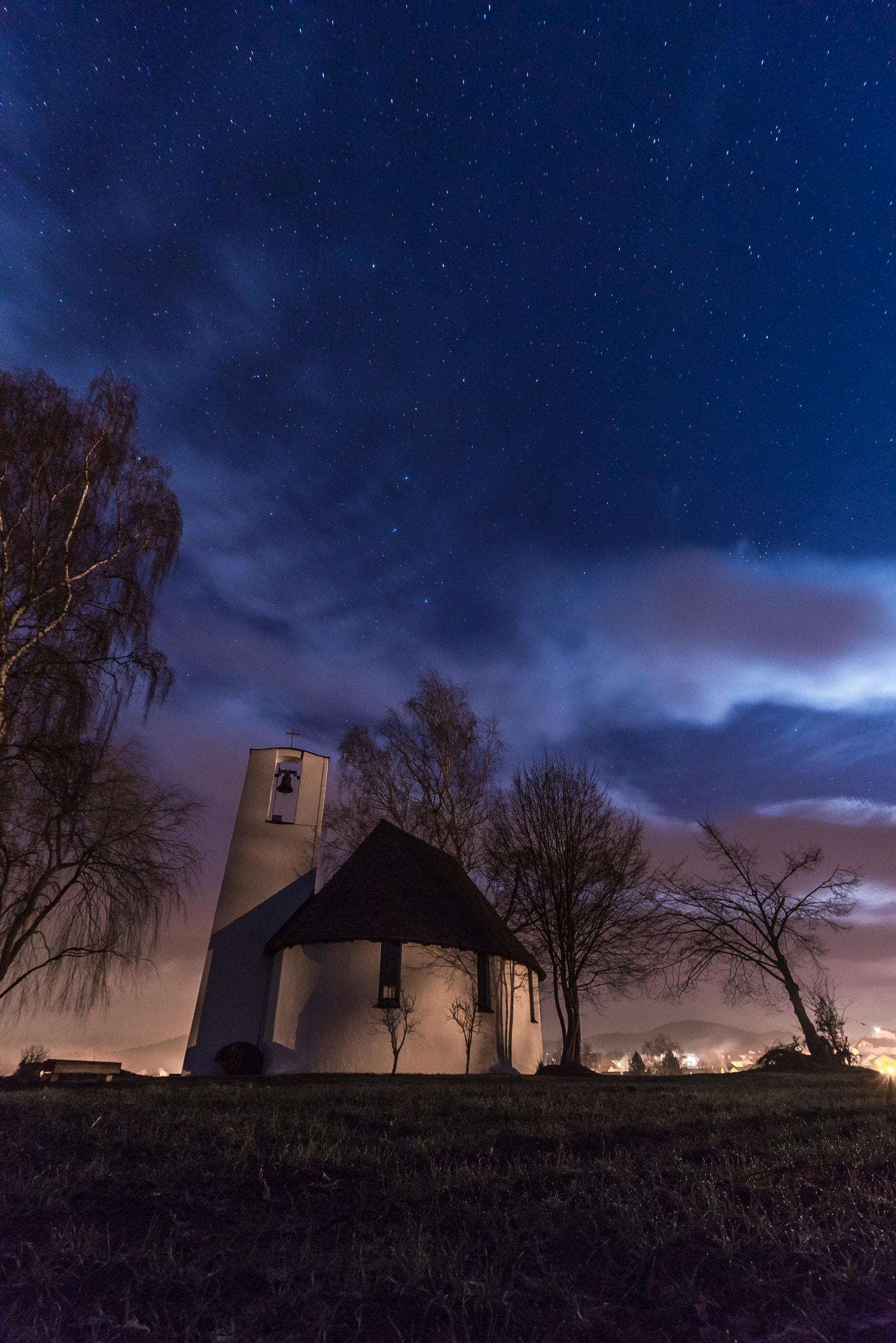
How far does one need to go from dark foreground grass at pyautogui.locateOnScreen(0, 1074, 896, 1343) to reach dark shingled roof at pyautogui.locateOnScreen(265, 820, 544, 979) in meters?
13.8

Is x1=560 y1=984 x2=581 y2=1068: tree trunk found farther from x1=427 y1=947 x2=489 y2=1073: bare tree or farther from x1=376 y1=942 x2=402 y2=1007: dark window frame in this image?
x1=376 y1=942 x2=402 y2=1007: dark window frame

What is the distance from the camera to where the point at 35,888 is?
1728 centimetres

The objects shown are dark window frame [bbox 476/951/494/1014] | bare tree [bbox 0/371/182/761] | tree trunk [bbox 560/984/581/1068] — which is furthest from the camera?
tree trunk [bbox 560/984/581/1068]

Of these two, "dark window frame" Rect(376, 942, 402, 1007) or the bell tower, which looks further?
the bell tower

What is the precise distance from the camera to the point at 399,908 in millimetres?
21656

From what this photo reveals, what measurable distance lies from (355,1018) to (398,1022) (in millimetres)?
1269

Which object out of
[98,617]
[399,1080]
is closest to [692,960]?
[399,1080]

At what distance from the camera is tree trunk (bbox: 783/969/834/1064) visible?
2419 centimetres

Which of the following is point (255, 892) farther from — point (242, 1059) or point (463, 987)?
point (463, 987)

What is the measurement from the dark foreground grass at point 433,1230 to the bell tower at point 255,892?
18.3 metres

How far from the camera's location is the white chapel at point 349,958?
789 inches

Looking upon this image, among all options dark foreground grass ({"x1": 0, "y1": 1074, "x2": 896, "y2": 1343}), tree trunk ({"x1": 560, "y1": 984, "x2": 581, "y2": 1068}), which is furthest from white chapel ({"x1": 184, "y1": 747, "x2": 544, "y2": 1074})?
dark foreground grass ({"x1": 0, "y1": 1074, "x2": 896, "y2": 1343})

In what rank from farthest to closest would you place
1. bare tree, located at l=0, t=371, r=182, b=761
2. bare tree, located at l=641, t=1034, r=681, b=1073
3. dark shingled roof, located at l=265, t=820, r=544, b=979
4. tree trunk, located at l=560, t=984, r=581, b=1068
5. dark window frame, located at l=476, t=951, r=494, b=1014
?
bare tree, located at l=641, t=1034, r=681, b=1073, tree trunk, located at l=560, t=984, r=581, b=1068, dark window frame, located at l=476, t=951, r=494, b=1014, dark shingled roof, located at l=265, t=820, r=544, b=979, bare tree, located at l=0, t=371, r=182, b=761

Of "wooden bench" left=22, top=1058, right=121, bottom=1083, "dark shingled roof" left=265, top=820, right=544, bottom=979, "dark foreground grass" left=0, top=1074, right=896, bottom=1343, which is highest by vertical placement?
"dark shingled roof" left=265, top=820, right=544, bottom=979
